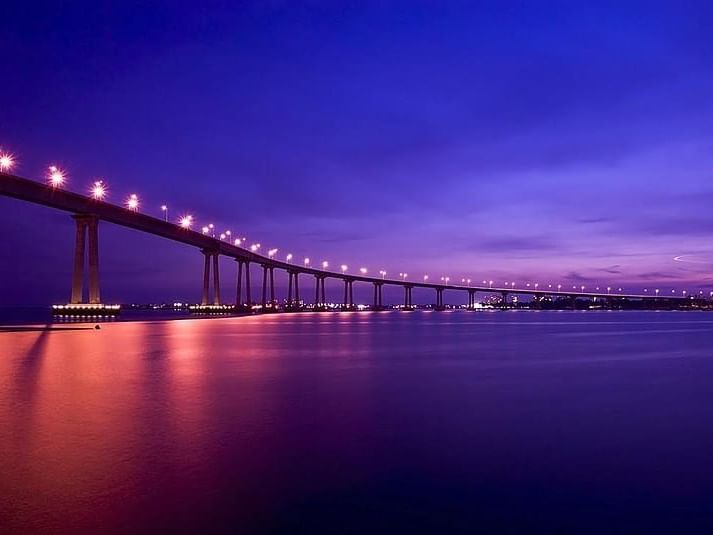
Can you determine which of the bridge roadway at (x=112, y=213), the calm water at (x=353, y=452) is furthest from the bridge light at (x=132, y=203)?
the calm water at (x=353, y=452)

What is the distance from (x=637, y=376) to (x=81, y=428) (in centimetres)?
1716

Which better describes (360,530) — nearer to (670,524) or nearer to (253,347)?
(670,524)

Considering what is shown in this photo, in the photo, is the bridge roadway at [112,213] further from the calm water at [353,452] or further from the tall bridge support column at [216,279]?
the calm water at [353,452]

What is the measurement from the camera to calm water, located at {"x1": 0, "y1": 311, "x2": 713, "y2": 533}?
7.13 meters

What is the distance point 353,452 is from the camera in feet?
33.4

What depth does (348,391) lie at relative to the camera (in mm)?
17219

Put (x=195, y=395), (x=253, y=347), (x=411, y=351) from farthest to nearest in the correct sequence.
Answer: (x=253, y=347)
(x=411, y=351)
(x=195, y=395)

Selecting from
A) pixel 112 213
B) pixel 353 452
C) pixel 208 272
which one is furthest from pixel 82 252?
pixel 353 452

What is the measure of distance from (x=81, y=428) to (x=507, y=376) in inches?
541

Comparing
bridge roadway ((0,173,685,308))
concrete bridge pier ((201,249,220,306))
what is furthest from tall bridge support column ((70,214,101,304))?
concrete bridge pier ((201,249,220,306))

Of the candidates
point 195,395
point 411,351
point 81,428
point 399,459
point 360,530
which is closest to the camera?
point 360,530

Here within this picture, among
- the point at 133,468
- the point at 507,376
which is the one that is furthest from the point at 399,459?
the point at 507,376

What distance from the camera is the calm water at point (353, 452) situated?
7.13m

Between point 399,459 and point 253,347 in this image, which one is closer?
point 399,459
